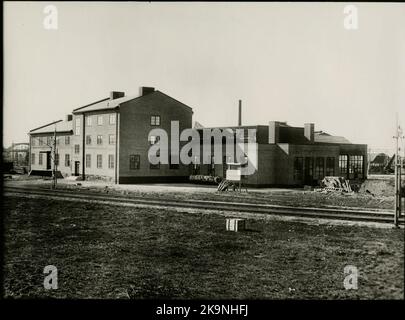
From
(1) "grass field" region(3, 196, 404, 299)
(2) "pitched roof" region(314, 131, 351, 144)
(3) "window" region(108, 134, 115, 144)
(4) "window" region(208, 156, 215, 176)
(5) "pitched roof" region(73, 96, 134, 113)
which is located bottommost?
(1) "grass field" region(3, 196, 404, 299)

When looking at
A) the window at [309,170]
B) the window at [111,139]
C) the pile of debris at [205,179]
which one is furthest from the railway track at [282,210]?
the window at [309,170]

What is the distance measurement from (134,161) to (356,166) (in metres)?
22.8

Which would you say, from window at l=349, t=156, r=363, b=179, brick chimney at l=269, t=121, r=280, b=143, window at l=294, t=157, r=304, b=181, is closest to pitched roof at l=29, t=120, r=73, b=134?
brick chimney at l=269, t=121, r=280, b=143

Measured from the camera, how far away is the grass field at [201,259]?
977 centimetres

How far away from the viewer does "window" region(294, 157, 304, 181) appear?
37.1 metres

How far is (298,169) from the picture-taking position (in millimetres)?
37250

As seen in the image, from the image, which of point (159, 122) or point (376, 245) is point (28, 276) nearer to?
point (376, 245)

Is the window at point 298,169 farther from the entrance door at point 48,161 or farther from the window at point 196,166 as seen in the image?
the entrance door at point 48,161

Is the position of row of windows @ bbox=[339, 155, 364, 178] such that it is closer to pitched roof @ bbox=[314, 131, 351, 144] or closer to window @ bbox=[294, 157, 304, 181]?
pitched roof @ bbox=[314, 131, 351, 144]

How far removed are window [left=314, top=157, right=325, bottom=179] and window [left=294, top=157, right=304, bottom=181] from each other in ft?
4.27

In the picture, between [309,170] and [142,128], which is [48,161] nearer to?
[142,128]

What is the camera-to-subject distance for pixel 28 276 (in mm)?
10898
